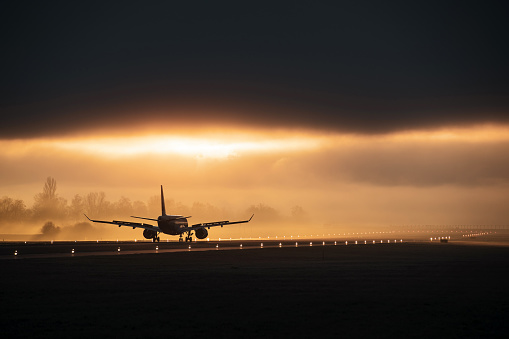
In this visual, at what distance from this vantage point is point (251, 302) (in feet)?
130

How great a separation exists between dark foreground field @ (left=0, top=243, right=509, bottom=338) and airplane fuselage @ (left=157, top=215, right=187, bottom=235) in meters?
79.9

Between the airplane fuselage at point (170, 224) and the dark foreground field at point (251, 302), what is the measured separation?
79.9 meters

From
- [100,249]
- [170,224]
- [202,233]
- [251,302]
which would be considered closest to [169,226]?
[170,224]

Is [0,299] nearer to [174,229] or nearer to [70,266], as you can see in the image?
[70,266]

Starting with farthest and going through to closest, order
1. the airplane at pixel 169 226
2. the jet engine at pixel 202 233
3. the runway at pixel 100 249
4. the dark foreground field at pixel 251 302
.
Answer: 1. the jet engine at pixel 202 233
2. the airplane at pixel 169 226
3. the runway at pixel 100 249
4. the dark foreground field at pixel 251 302

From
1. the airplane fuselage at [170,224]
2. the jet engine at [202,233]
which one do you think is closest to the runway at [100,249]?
the airplane fuselage at [170,224]

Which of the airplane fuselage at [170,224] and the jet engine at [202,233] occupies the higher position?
the airplane fuselage at [170,224]

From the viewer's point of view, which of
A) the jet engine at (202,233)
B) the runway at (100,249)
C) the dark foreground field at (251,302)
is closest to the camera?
the dark foreground field at (251,302)

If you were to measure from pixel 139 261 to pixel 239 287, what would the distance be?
3155cm

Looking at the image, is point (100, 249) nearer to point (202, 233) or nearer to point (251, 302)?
point (202, 233)

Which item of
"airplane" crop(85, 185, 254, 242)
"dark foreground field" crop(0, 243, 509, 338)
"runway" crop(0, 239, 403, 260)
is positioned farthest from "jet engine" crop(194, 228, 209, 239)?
"dark foreground field" crop(0, 243, 509, 338)

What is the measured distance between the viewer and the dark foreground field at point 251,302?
98.8 ft

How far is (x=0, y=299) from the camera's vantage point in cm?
4053

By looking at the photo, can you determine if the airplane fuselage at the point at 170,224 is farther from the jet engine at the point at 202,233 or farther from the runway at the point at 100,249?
the jet engine at the point at 202,233
